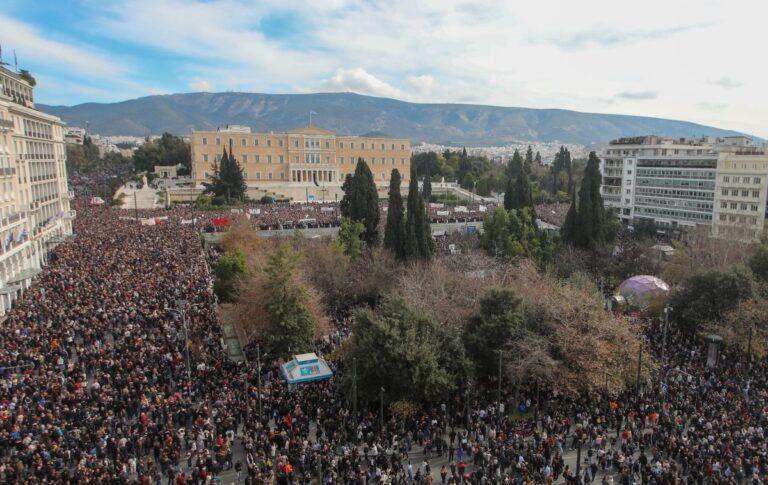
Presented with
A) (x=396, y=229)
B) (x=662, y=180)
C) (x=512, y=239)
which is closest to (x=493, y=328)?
(x=396, y=229)

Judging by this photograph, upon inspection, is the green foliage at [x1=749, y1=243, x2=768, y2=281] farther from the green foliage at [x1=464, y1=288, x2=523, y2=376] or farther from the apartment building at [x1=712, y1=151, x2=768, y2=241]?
the apartment building at [x1=712, y1=151, x2=768, y2=241]

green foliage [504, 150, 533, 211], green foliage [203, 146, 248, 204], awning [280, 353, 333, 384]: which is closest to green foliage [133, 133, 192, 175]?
green foliage [203, 146, 248, 204]

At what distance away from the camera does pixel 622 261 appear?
38812mm

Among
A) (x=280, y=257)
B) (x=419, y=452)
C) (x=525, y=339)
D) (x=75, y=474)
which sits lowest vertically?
(x=419, y=452)

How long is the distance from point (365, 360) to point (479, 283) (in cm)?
1167

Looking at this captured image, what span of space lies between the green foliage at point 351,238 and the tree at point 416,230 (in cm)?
408

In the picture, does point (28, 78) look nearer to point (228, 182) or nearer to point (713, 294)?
point (228, 182)

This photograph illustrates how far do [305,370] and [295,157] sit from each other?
243 ft

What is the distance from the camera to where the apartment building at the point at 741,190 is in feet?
158

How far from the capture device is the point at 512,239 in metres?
39.9

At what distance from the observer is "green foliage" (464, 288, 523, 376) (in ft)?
67.2

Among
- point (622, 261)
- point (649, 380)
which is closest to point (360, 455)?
point (649, 380)

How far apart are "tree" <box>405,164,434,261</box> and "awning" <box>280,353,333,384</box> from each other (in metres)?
15.5

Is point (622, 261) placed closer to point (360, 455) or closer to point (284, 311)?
point (284, 311)
